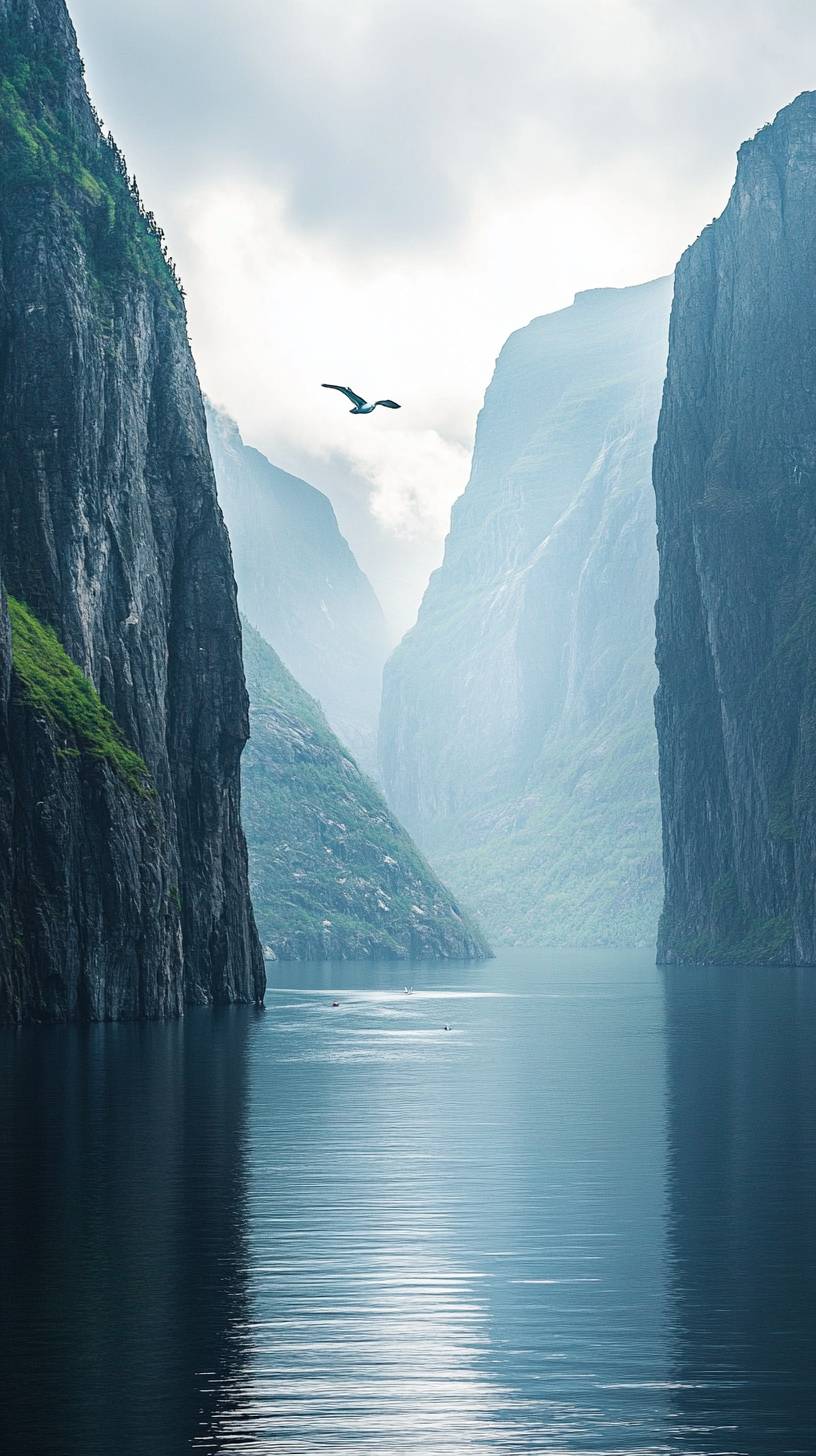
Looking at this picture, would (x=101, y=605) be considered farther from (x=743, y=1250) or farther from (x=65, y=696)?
(x=743, y=1250)

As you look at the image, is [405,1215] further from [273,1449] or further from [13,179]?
[13,179]

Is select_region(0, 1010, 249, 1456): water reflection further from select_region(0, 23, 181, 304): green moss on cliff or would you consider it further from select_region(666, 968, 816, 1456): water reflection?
select_region(0, 23, 181, 304): green moss on cliff

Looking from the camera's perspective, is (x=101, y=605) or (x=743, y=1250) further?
(x=101, y=605)

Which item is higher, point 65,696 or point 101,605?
point 101,605

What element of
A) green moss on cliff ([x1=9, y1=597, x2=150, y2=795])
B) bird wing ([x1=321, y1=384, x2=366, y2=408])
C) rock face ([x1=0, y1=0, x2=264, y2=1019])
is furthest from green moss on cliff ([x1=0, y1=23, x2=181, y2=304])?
bird wing ([x1=321, y1=384, x2=366, y2=408])

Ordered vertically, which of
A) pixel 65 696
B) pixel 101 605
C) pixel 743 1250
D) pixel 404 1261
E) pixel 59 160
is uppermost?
pixel 59 160

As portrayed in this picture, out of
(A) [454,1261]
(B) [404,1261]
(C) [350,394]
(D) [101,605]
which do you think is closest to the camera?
(B) [404,1261]

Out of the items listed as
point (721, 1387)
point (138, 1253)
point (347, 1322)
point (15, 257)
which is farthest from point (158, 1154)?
point (15, 257)

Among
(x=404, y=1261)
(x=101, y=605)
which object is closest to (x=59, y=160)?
(x=101, y=605)
